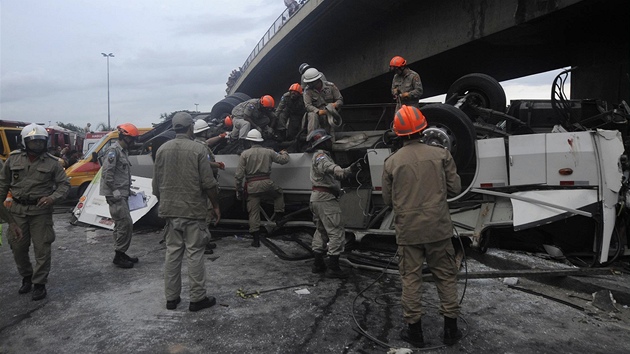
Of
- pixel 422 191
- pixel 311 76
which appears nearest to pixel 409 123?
pixel 422 191

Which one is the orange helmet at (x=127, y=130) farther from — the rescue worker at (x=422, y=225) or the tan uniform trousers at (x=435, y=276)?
the tan uniform trousers at (x=435, y=276)

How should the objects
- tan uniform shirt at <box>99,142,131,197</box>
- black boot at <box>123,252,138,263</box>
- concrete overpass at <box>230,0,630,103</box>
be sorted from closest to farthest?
1. tan uniform shirt at <box>99,142,131,197</box>
2. black boot at <box>123,252,138,263</box>
3. concrete overpass at <box>230,0,630,103</box>

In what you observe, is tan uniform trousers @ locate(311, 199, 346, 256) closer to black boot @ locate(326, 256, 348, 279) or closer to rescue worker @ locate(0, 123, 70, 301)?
black boot @ locate(326, 256, 348, 279)

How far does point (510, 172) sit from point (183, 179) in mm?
3535

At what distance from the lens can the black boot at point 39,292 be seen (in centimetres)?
415

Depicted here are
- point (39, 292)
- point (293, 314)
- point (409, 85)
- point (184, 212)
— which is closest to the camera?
point (293, 314)

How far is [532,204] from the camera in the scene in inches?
171

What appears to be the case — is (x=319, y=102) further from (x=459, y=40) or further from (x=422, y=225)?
(x=459, y=40)

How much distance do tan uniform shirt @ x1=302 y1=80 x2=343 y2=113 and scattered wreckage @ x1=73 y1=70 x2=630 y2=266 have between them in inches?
12.2

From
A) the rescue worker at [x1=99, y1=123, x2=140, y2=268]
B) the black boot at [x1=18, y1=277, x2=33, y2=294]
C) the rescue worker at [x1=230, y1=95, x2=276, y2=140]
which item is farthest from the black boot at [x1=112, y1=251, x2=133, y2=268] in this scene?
the rescue worker at [x1=230, y1=95, x2=276, y2=140]

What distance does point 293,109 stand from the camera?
23.8 feet

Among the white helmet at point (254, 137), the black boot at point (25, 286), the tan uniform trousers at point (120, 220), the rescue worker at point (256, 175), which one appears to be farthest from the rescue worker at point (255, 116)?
the black boot at point (25, 286)

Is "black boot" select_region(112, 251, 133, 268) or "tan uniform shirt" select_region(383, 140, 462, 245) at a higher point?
"tan uniform shirt" select_region(383, 140, 462, 245)

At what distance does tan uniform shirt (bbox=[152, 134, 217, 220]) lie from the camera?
12.5 ft
